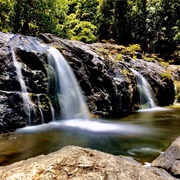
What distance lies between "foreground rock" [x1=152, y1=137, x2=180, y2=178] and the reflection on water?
3.40 feet

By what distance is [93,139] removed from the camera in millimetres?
7402

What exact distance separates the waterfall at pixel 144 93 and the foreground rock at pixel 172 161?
441 inches

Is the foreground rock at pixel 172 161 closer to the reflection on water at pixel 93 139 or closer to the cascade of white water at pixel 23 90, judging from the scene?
the reflection on water at pixel 93 139

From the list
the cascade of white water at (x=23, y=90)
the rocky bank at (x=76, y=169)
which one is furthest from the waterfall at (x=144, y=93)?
the rocky bank at (x=76, y=169)

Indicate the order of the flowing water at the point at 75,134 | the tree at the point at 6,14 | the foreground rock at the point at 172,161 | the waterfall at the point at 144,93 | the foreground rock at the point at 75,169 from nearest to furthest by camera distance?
1. the foreground rock at the point at 75,169
2. the foreground rock at the point at 172,161
3. the flowing water at the point at 75,134
4. the waterfall at the point at 144,93
5. the tree at the point at 6,14

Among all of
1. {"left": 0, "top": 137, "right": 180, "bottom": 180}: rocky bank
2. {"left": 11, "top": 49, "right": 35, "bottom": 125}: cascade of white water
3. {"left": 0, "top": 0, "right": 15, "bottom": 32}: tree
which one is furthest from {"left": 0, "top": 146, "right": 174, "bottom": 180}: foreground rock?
{"left": 0, "top": 0, "right": 15, "bottom": 32}: tree

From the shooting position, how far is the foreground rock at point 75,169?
7.31ft

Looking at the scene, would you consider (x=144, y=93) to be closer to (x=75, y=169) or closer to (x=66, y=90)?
(x=66, y=90)

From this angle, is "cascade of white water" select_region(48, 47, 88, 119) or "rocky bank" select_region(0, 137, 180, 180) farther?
"cascade of white water" select_region(48, 47, 88, 119)

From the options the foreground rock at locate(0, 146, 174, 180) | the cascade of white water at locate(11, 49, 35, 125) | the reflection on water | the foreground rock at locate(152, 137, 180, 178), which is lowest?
the reflection on water

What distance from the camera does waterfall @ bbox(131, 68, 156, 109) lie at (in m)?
15.9

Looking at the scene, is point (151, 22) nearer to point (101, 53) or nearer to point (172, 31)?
point (172, 31)

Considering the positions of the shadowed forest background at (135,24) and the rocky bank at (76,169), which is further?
the shadowed forest background at (135,24)

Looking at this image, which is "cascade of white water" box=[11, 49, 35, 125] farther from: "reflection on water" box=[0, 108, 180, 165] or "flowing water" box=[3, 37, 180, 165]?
"reflection on water" box=[0, 108, 180, 165]
